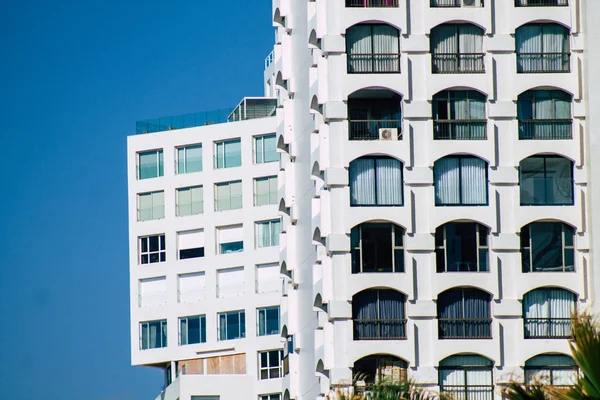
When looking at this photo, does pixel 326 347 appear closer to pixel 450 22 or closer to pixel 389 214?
pixel 389 214

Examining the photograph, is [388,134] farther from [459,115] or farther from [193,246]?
[193,246]

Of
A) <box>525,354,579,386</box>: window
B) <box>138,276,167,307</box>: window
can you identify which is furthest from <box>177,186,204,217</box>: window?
<box>525,354,579,386</box>: window

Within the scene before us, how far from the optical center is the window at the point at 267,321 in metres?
104

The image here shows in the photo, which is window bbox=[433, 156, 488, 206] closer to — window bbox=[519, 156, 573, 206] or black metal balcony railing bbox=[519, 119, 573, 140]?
window bbox=[519, 156, 573, 206]

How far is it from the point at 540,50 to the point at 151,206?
45316 mm

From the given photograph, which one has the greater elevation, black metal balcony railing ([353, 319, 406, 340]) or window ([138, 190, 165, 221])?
window ([138, 190, 165, 221])

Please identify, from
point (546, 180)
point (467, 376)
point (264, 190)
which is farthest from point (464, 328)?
point (264, 190)

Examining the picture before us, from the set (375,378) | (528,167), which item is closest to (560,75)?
(528,167)

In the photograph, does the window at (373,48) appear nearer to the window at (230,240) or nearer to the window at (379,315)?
the window at (379,315)

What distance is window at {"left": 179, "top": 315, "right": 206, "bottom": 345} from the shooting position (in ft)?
346

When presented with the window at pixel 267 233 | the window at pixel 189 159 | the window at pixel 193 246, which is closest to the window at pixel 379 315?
the window at pixel 267 233

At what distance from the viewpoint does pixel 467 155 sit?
67.2m

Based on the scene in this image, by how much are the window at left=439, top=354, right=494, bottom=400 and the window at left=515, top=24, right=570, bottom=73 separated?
13.2 meters

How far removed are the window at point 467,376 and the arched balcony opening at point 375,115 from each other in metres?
10.2
